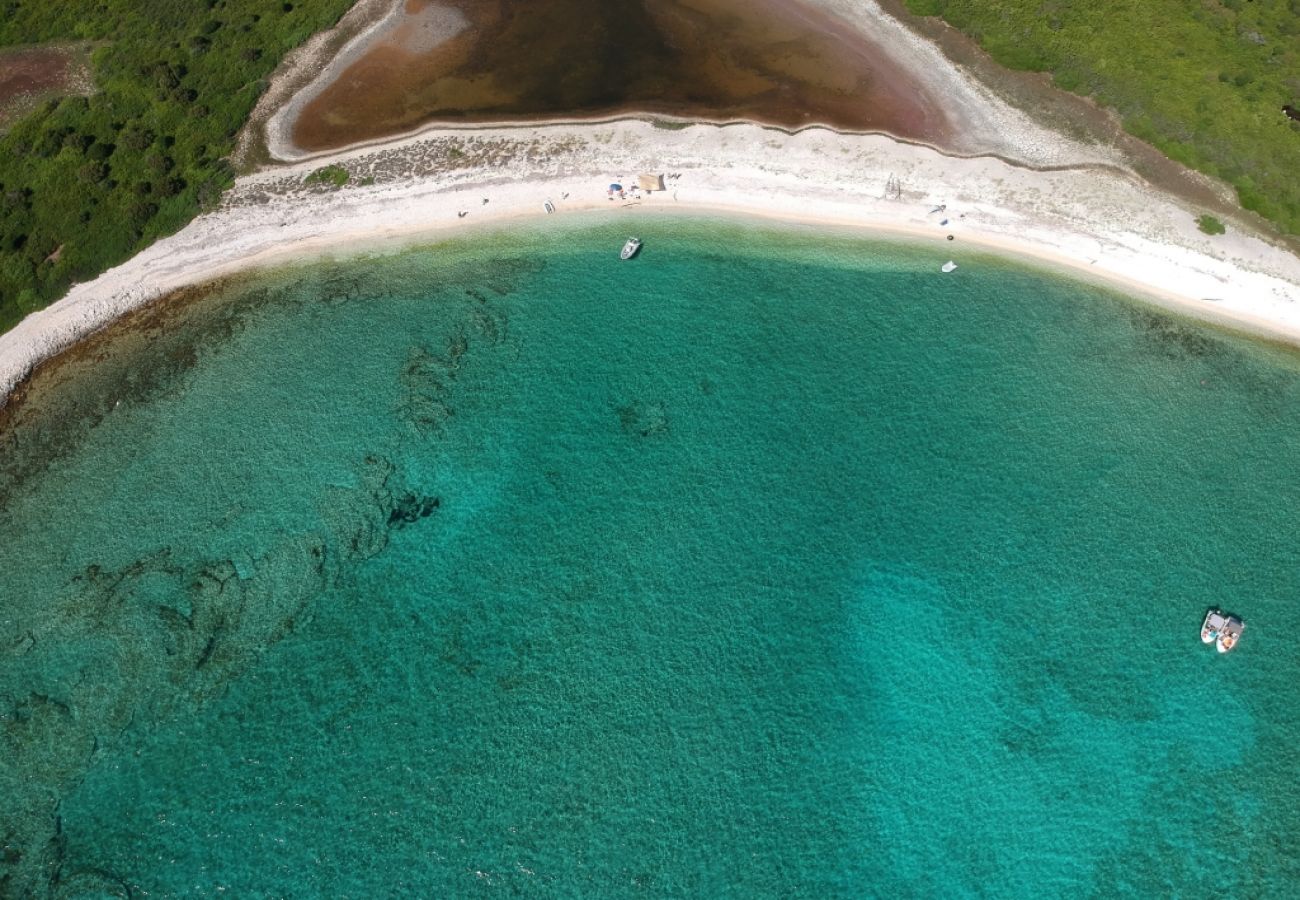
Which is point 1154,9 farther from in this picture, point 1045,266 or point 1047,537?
point 1047,537

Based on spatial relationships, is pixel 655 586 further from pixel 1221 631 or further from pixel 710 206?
pixel 1221 631

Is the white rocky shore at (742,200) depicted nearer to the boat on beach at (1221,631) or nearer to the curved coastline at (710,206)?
the curved coastline at (710,206)

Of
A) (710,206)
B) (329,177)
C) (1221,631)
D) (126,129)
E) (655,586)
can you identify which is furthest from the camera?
(126,129)

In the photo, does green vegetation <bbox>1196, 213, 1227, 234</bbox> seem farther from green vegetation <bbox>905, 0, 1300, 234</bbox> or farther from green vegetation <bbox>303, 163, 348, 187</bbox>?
green vegetation <bbox>303, 163, 348, 187</bbox>

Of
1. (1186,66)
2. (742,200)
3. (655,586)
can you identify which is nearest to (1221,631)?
(655,586)

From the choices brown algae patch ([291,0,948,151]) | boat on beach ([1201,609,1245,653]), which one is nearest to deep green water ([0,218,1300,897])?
boat on beach ([1201,609,1245,653])

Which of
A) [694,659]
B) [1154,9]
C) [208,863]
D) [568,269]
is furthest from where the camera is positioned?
[1154,9]

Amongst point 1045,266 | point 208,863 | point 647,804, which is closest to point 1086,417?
point 1045,266
